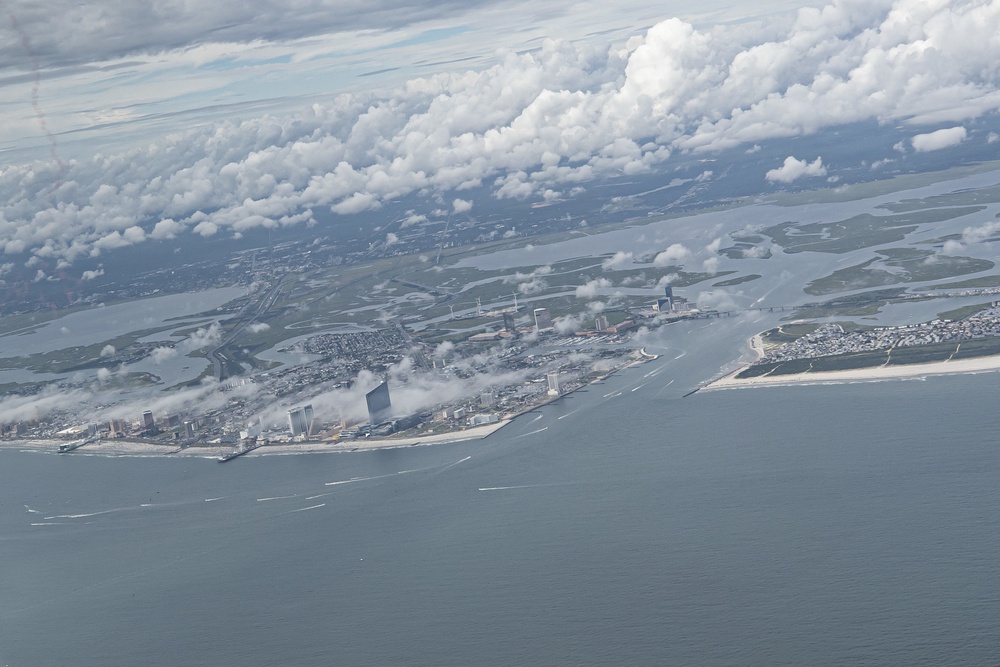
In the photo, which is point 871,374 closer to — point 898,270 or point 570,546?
point 570,546

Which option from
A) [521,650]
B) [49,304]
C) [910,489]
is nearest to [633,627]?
[521,650]

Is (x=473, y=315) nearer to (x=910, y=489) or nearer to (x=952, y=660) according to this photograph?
(x=910, y=489)

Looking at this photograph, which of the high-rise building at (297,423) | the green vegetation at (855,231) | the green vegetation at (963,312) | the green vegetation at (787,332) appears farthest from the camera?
the green vegetation at (855,231)

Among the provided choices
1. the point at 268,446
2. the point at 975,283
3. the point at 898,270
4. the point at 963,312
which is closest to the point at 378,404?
the point at 268,446

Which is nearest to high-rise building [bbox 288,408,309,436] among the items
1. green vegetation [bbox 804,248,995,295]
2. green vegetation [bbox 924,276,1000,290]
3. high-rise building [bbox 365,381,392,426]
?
high-rise building [bbox 365,381,392,426]

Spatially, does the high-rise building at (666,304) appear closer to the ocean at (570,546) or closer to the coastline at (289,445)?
the coastline at (289,445)

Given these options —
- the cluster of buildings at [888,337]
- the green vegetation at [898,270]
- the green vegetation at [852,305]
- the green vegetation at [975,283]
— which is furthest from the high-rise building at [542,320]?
the green vegetation at [975,283]
